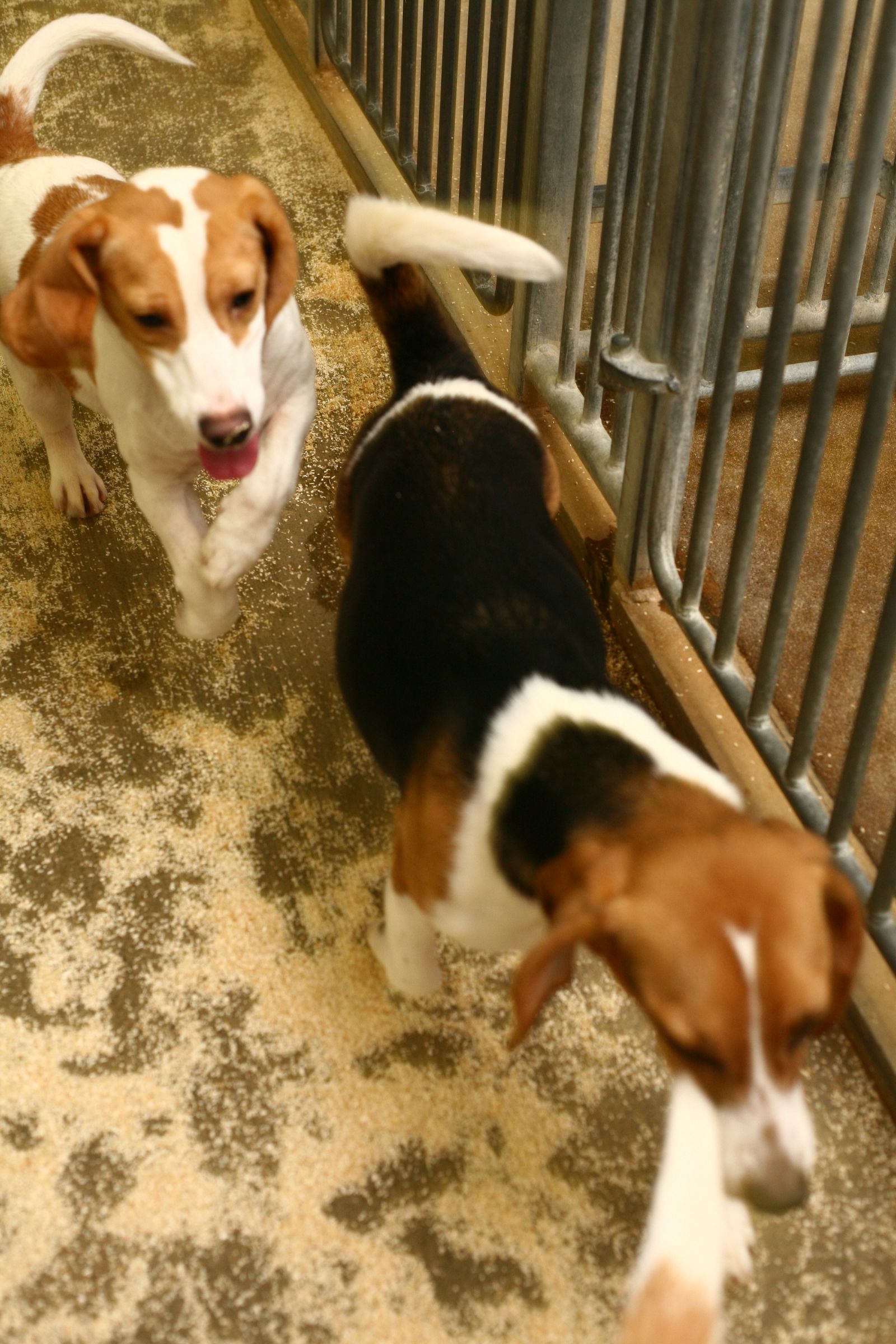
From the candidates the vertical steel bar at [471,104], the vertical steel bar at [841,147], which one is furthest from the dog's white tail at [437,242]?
the vertical steel bar at [841,147]

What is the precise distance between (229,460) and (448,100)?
4.28 ft

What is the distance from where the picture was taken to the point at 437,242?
1721 mm

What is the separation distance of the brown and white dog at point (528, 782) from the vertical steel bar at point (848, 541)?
305 mm

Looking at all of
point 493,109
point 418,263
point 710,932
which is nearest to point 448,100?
point 493,109

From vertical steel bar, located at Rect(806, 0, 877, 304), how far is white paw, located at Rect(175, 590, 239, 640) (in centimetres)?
144

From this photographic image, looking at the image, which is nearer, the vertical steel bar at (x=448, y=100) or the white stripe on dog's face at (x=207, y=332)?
the white stripe on dog's face at (x=207, y=332)

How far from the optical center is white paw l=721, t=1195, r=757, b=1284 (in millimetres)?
1475

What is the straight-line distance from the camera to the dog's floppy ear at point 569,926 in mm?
1127

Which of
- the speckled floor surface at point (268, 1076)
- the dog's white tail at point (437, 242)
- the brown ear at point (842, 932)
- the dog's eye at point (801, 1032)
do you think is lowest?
the speckled floor surface at point (268, 1076)

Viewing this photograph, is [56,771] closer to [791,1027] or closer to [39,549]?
[39,549]

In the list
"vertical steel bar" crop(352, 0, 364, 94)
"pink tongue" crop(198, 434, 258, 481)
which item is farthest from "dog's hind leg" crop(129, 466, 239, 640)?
"vertical steel bar" crop(352, 0, 364, 94)

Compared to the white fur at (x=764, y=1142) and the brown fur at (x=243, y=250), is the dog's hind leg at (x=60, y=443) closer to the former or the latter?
the brown fur at (x=243, y=250)

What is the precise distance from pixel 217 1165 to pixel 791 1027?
852mm

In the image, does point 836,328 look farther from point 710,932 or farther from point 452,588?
point 710,932
